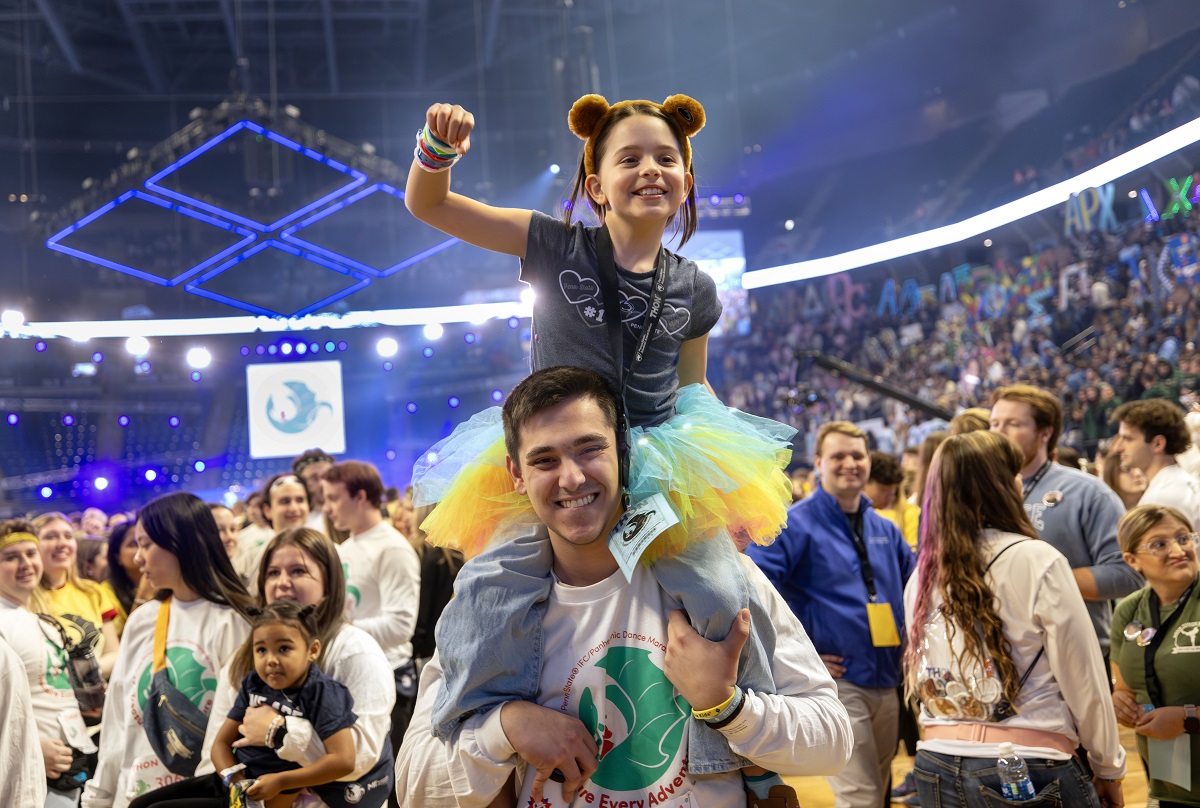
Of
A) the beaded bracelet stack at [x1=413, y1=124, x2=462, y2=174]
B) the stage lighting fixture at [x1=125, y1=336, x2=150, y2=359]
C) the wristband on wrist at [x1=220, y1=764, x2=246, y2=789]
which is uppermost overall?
the stage lighting fixture at [x1=125, y1=336, x2=150, y2=359]

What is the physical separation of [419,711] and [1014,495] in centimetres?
173

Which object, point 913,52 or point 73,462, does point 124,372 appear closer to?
point 73,462

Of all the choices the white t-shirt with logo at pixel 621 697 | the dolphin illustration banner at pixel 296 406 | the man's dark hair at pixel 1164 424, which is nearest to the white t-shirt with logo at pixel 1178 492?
the man's dark hair at pixel 1164 424

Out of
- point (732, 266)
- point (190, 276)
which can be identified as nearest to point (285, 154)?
point (190, 276)

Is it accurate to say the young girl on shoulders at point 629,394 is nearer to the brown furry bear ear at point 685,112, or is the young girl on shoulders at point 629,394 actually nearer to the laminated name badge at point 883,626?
the brown furry bear ear at point 685,112

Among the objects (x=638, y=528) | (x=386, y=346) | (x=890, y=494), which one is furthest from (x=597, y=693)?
(x=386, y=346)

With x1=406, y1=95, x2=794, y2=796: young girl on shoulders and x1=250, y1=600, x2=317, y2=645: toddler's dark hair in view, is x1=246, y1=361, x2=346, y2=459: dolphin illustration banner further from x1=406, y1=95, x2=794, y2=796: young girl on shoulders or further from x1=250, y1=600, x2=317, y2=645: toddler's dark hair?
x1=406, y1=95, x2=794, y2=796: young girl on shoulders

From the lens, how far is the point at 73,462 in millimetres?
16203

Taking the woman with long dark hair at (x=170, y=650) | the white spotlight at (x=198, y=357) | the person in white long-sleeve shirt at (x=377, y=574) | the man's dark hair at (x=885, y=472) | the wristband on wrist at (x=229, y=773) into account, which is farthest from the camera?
the white spotlight at (x=198, y=357)

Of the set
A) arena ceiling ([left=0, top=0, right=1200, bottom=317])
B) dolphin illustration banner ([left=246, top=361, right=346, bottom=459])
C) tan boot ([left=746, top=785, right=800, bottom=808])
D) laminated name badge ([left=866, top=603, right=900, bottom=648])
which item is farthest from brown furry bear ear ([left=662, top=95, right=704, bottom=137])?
dolphin illustration banner ([left=246, top=361, right=346, bottom=459])

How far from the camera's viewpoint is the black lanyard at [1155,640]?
2.89 m

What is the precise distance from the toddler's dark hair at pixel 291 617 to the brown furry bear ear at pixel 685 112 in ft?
5.51

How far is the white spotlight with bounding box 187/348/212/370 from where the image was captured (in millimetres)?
16531

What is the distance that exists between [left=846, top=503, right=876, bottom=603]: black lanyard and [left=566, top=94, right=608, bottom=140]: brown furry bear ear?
2.35m
